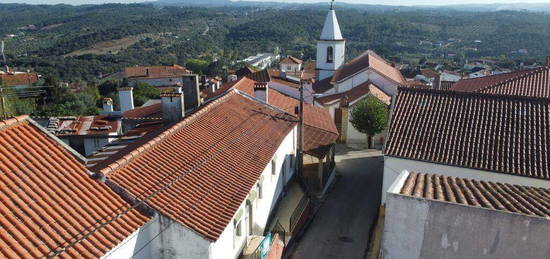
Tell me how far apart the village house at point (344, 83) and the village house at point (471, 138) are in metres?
8.72

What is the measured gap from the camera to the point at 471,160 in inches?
572

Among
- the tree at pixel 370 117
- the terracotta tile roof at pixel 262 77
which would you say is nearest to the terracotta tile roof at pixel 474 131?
the tree at pixel 370 117

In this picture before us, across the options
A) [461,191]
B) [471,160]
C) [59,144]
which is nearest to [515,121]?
[471,160]

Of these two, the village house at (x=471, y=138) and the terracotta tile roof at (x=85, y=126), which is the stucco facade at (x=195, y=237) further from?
the terracotta tile roof at (x=85, y=126)

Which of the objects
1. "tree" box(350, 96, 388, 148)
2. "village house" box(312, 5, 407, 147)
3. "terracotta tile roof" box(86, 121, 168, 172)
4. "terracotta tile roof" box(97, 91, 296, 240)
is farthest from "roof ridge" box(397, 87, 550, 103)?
"terracotta tile roof" box(86, 121, 168, 172)

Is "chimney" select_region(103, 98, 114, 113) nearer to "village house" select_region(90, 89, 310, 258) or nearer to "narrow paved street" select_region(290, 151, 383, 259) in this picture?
"village house" select_region(90, 89, 310, 258)

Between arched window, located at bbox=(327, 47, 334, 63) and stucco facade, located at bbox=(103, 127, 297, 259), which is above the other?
arched window, located at bbox=(327, 47, 334, 63)

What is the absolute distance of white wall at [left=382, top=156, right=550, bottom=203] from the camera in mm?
13703

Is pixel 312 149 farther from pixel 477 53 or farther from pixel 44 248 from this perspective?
pixel 477 53

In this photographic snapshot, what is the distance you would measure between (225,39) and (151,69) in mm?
83662

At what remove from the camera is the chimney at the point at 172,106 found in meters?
16.1

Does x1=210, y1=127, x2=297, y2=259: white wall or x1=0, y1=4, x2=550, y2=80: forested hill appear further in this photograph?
x1=0, y1=4, x2=550, y2=80: forested hill

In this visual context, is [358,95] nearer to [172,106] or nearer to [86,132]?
[172,106]

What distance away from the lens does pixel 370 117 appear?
2575 cm
